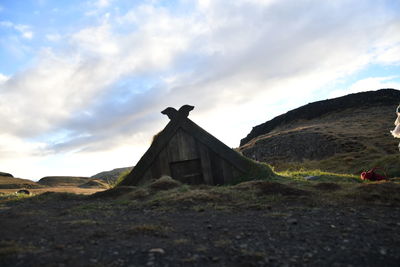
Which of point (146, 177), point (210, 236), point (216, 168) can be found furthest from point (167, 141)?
point (210, 236)

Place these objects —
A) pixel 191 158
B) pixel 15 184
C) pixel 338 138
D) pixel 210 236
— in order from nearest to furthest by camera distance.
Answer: pixel 210 236, pixel 191 158, pixel 15 184, pixel 338 138

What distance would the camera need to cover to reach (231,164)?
10359mm

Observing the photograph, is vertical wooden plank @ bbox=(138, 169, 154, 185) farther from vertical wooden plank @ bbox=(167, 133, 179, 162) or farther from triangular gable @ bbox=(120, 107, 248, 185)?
vertical wooden plank @ bbox=(167, 133, 179, 162)

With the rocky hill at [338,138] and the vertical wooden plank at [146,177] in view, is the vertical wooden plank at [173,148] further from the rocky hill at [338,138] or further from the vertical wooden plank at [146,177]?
the rocky hill at [338,138]

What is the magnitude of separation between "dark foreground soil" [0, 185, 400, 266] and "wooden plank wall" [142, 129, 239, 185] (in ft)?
14.2

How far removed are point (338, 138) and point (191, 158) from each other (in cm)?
2779

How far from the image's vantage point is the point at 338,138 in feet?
111

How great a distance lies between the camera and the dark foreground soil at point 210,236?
126 inches

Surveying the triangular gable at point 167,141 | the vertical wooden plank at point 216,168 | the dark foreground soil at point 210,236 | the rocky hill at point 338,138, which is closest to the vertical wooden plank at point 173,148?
the triangular gable at point 167,141

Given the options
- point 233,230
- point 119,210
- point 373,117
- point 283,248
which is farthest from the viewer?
point 373,117

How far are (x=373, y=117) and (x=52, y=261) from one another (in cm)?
4555

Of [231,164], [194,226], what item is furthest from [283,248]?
[231,164]

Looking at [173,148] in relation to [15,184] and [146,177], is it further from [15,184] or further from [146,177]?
[15,184]

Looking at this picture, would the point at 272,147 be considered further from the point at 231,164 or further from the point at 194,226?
the point at 194,226
